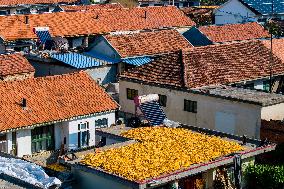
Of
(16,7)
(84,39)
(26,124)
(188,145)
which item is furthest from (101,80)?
(16,7)

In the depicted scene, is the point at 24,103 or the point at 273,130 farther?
the point at 24,103

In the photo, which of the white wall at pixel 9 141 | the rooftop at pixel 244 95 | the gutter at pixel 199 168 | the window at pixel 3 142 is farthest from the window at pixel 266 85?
the window at pixel 3 142

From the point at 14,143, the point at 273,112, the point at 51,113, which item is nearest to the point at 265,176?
the point at 273,112

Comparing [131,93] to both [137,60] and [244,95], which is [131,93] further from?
[137,60]

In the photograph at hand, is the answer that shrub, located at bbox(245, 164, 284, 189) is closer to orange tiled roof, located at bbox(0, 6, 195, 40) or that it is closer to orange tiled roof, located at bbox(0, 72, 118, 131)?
orange tiled roof, located at bbox(0, 72, 118, 131)

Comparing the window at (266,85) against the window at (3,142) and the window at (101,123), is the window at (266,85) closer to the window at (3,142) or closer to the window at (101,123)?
the window at (101,123)

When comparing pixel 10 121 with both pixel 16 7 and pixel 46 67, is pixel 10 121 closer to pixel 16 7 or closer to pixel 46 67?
pixel 46 67

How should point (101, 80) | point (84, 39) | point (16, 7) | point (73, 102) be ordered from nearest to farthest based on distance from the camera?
point (73, 102)
point (101, 80)
point (84, 39)
point (16, 7)
